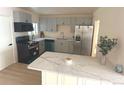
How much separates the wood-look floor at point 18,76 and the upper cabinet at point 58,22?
309 centimetres

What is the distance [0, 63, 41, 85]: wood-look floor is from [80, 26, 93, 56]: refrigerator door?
2.81 m

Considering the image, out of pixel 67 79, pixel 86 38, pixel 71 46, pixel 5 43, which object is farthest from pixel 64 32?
pixel 67 79

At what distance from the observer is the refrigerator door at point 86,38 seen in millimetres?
5082

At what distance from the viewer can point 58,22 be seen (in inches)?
241

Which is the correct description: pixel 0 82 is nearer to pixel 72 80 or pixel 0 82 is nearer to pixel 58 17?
pixel 72 80

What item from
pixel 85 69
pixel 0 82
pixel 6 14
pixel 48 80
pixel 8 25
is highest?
pixel 6 14

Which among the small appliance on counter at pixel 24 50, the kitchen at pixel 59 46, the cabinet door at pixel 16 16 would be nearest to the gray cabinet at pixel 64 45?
the kitchen at pixel 59 46

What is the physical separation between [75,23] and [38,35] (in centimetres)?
231

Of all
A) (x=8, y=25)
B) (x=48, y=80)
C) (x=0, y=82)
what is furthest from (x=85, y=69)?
(x=8, y=25)

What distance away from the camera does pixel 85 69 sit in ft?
6.23

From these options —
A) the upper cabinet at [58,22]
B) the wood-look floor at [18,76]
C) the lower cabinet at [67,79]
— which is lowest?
the wood-look floor at [18,76]

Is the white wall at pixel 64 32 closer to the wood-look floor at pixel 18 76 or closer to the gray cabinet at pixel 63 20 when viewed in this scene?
the gray cabinet at pixel 63 20

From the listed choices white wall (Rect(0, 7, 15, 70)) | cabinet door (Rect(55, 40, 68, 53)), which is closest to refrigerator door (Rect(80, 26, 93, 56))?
cabinet door (Rect(55, 40, 68, 53))

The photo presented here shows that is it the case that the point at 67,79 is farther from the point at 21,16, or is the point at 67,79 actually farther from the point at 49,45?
the point at 49,45
